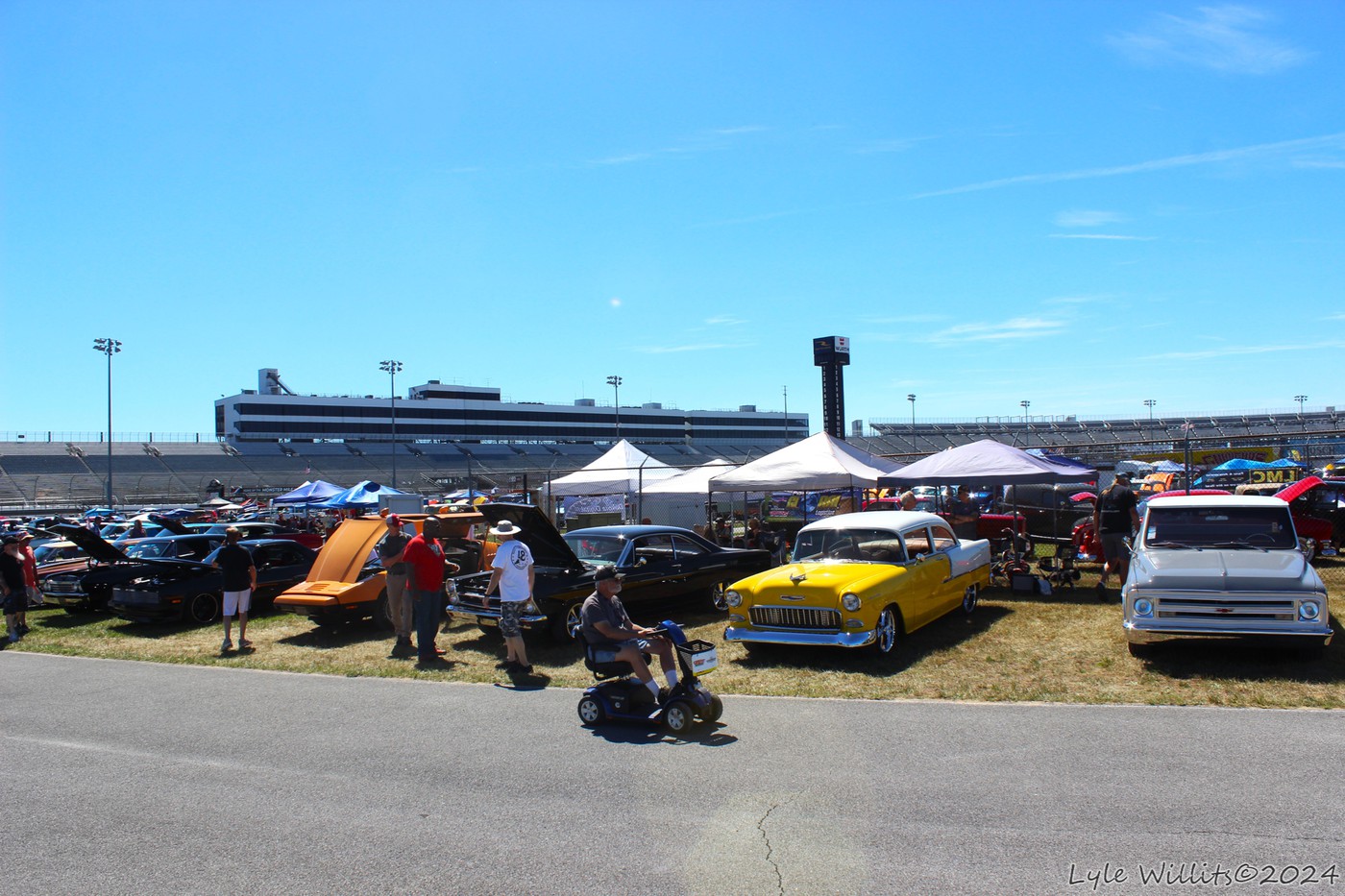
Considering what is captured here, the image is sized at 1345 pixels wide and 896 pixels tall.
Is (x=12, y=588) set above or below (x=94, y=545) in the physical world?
below

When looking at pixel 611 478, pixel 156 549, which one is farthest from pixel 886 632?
pixel 611 478

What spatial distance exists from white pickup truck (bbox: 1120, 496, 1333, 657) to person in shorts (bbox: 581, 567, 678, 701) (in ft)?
15.4

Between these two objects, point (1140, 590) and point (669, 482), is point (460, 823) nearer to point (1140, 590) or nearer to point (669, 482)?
point (1140, 590)

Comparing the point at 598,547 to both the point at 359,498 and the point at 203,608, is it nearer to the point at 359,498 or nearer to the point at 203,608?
the point at 203,608

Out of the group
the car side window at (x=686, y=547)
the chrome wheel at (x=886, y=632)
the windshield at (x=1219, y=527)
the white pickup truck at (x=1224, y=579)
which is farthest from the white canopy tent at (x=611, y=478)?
the white pickup truck at (x=1224, y=579)

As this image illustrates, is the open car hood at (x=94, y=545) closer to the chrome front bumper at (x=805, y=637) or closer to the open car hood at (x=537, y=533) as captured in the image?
the open car hood at (x=537, y=533)

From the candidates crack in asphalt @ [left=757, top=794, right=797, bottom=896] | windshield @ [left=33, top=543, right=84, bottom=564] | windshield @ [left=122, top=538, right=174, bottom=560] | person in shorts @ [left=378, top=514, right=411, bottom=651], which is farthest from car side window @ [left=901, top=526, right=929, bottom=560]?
windshield @ [left=33, top=543, right=84, bottom=564]

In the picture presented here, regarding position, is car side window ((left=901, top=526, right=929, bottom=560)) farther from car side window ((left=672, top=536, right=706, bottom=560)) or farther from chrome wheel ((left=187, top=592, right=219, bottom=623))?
chrome wheel ((left=187, top=592, right=219, bottom=623))

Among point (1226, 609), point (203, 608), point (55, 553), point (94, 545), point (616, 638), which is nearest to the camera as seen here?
point (616, 638)

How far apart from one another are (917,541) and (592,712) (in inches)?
213

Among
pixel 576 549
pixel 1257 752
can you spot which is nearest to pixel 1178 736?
pixel 1257 752

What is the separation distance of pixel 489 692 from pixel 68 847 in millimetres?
4347

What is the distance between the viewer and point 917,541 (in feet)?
37.2

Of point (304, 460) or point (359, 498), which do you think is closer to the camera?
point (359, 498)
